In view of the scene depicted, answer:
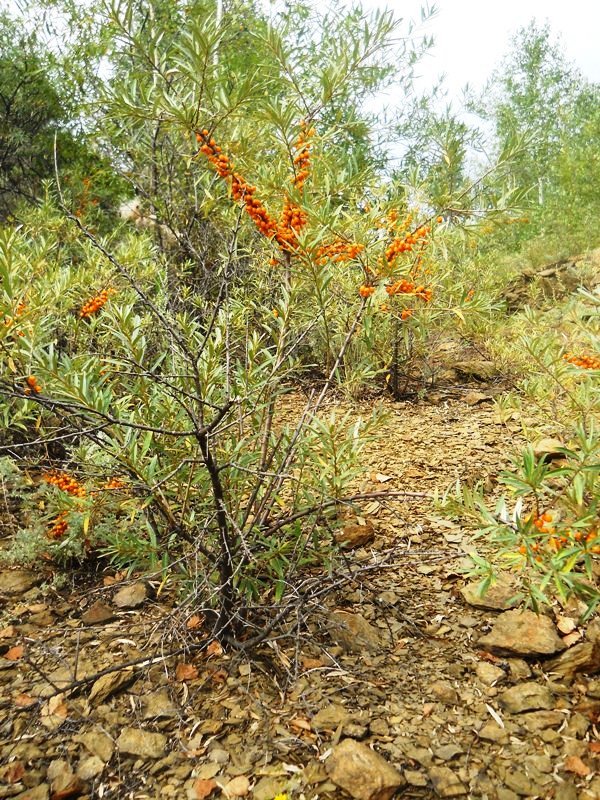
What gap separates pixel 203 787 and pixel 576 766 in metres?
0.98

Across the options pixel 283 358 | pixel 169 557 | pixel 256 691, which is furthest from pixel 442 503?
pixel 169 557

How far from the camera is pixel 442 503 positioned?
1.58 metres

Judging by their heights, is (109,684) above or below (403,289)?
below

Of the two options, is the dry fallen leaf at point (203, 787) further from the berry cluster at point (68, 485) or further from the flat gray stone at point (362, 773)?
the berry cluster at point (68, 485)

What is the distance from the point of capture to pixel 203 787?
144 centimetres

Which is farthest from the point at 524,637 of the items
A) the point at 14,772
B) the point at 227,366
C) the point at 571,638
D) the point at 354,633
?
the point at 14,772

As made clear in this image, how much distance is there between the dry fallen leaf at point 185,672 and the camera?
1785 millimetres

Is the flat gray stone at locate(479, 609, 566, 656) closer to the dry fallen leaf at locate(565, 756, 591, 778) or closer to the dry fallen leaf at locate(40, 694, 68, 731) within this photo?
the dry fallen leaf at locate(565, 756, 591, 778)

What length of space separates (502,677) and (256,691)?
80 centimetres

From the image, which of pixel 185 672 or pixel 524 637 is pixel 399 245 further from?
pixel 185 672

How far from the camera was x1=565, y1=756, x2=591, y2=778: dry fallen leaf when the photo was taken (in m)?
1.44

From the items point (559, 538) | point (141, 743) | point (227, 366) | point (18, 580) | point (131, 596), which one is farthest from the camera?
point (18, 580)

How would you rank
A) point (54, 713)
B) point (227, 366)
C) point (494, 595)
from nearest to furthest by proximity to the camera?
point (54, 713)
point (227, 366)
point (494, 595)

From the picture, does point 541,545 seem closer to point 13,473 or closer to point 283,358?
point 283,358
